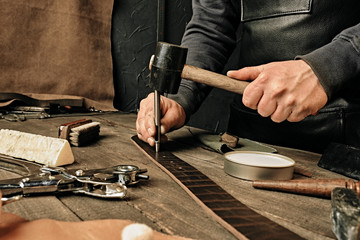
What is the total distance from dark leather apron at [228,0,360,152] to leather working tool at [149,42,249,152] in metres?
0.45

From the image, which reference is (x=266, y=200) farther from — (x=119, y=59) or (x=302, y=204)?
(x=119, y=59)

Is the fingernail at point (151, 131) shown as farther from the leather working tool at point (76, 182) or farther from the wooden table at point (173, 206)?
the leather working tool at point (76, 182)

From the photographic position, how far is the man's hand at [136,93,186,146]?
1.28 meters

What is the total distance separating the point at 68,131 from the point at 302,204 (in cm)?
84

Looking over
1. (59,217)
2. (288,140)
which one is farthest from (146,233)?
(288,140)

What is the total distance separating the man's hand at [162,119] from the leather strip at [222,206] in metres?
0.23

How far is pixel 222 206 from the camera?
719 mm

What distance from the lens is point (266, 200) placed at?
0.80m

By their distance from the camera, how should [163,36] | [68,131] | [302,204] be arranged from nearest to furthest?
[302,204] → [68,131] → [163,36]

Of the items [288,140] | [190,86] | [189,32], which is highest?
[189,32]

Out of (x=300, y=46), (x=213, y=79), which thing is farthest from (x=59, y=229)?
(x=300, y=46)

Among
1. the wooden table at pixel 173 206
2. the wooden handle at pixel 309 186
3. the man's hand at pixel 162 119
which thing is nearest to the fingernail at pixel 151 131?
the man's hand at pixel 162 119

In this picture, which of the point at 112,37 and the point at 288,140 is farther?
the point at 112,37

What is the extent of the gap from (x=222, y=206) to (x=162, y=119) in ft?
2.34
